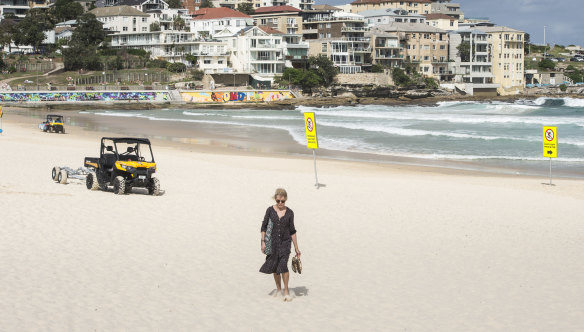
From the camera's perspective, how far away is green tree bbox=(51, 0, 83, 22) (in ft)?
367

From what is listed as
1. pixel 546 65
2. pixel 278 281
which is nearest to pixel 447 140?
pixel 278 281

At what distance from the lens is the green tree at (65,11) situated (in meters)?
112

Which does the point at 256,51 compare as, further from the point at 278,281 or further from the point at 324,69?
the point at 278,281

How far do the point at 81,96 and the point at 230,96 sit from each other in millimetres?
16359

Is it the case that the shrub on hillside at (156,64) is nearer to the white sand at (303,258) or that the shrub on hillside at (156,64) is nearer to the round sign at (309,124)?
the white sand at (303,258)

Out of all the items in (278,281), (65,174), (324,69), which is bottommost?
(278,281)

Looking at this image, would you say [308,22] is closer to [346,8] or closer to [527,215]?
[346,8]

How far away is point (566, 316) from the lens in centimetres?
880

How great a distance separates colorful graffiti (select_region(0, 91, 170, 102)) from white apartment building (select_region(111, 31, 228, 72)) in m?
13.7

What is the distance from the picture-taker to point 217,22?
A: 100 m

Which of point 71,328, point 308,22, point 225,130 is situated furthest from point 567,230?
point 308,22

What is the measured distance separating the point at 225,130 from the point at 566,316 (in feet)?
118

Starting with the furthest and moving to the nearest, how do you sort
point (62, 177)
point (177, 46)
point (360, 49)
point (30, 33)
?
point (360, 49) < point (30, 33) < point (177, 46) < point (62, 177)

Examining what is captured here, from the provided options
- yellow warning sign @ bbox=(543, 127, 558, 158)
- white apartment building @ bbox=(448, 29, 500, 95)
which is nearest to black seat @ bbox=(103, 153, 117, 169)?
yellow warning sign @ bbox=(543, 127, 558, 158)
